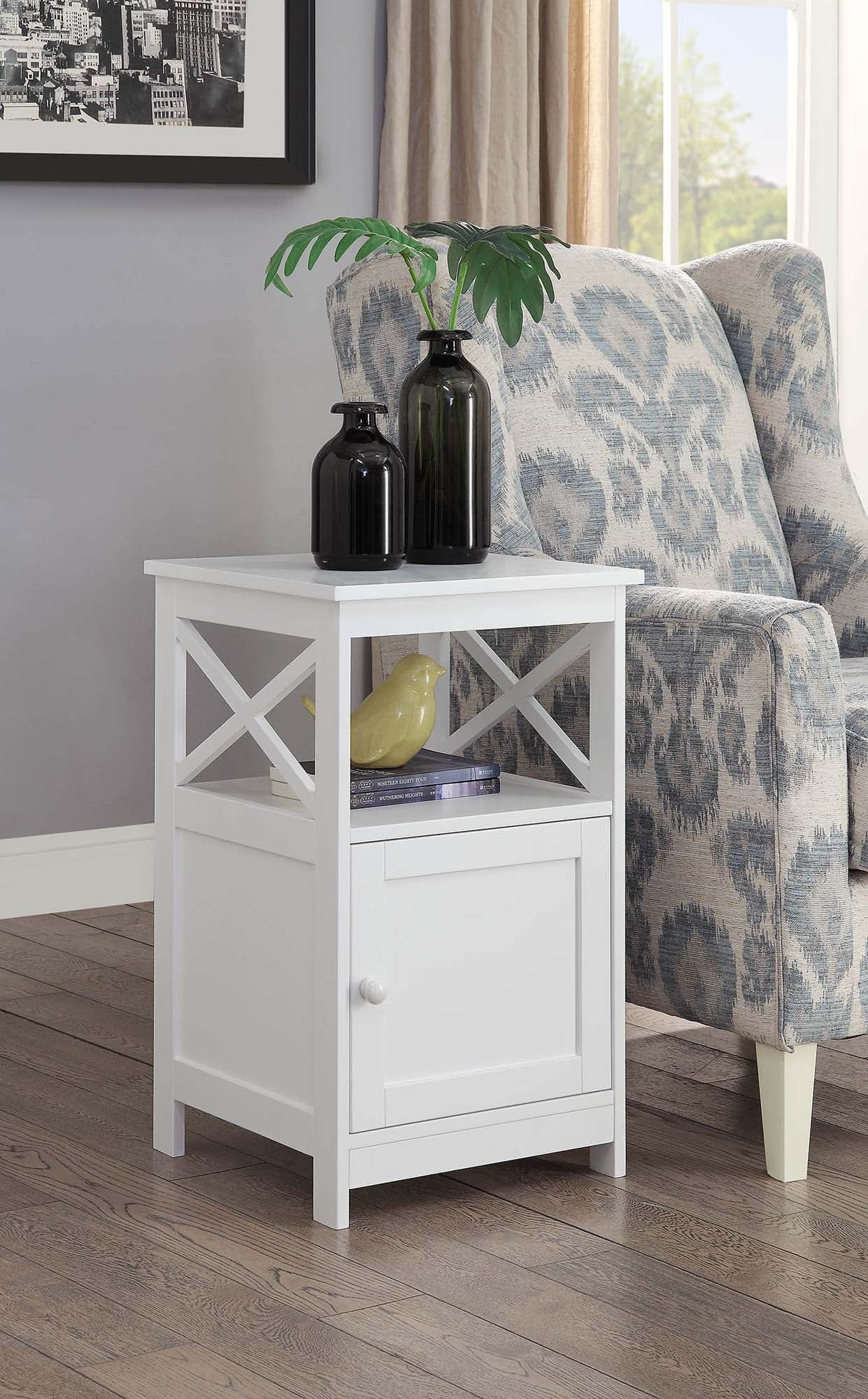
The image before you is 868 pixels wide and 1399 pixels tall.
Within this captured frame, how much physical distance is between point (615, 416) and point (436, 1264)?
1.16 meters

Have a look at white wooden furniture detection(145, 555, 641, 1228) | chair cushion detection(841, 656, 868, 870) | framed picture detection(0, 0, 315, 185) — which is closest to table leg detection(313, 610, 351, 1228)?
white wooden furniture detection(145, 555, 641, 1228)

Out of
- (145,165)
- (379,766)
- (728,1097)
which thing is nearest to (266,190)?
(145,165)

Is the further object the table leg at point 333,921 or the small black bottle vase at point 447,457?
the small black bottle vase at point 447,457

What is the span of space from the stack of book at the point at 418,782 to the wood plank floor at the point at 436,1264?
0.41 metres

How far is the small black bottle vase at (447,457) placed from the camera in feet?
6.22

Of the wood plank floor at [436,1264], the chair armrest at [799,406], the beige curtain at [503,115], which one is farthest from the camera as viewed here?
the beige curtain at [503,115]

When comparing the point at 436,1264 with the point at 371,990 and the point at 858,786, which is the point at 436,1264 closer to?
the point at 371,990

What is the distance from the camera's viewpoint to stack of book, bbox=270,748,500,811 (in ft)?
5.91

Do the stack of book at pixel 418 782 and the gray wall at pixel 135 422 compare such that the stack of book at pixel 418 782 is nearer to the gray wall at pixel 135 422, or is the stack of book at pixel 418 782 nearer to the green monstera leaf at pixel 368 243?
the green monstera leaf at pixel 368 243

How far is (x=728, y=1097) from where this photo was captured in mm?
2162

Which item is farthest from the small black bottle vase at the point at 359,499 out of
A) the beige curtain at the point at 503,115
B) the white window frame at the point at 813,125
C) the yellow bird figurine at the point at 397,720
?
the white window frame at the point at 813,125

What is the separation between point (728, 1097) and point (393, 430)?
2.97 ft

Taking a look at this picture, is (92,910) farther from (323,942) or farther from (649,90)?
(649,90)

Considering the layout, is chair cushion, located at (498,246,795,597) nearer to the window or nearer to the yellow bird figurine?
the yellow bird figurine
